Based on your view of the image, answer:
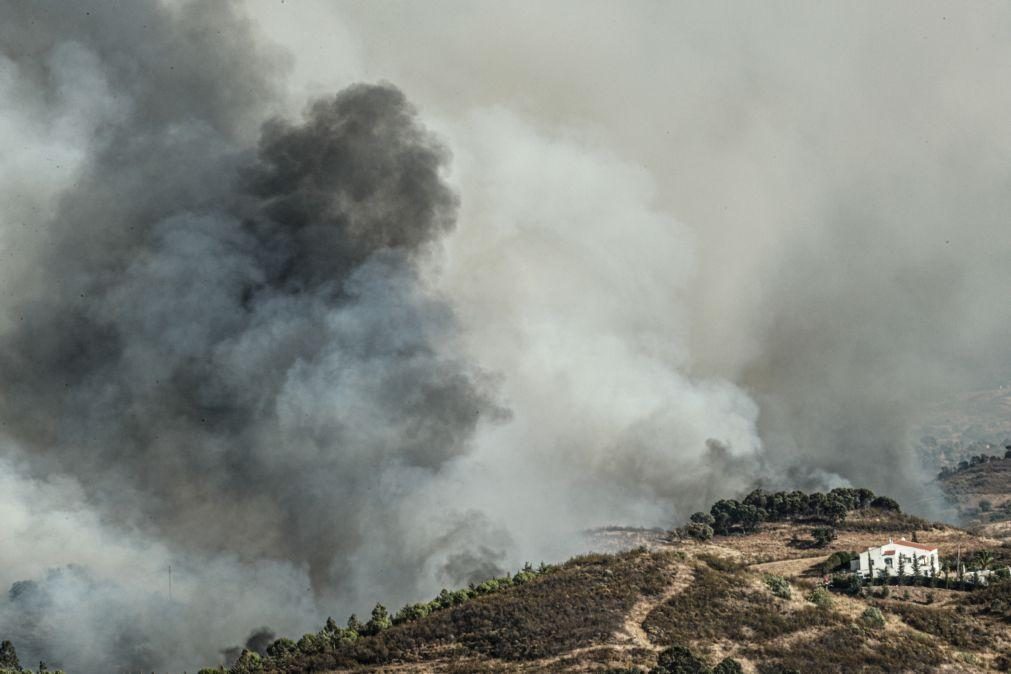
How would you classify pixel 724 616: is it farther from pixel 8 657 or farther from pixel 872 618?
pixel 8 657

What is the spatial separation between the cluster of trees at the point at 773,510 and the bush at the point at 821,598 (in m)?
29.3

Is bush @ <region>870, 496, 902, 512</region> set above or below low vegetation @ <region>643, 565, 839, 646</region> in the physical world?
above

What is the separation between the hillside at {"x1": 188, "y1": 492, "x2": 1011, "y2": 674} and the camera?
72.3 metres

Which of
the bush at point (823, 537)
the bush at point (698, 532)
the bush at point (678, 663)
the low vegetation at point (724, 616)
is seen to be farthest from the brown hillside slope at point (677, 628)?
the bush at point (698, 532)

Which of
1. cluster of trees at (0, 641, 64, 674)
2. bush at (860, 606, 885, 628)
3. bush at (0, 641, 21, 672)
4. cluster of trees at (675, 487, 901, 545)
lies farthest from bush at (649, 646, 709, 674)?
bush at (0, 641, 21, 672)

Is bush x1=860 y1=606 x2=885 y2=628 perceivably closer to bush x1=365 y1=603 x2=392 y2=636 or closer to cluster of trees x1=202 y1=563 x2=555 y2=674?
cluster of trees x1=202 y1=563 x2=555 y2=674

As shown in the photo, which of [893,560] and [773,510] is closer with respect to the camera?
[893,560]

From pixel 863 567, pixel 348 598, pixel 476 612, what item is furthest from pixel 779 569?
pixel 348 598

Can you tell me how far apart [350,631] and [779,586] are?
32.3 meters

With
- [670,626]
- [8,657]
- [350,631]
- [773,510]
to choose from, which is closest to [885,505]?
[773,510]

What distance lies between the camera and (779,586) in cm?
8462

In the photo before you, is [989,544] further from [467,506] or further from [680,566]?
[467,506]

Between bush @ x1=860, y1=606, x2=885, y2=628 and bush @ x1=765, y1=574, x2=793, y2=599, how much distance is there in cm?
546

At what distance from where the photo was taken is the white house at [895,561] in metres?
92.9
